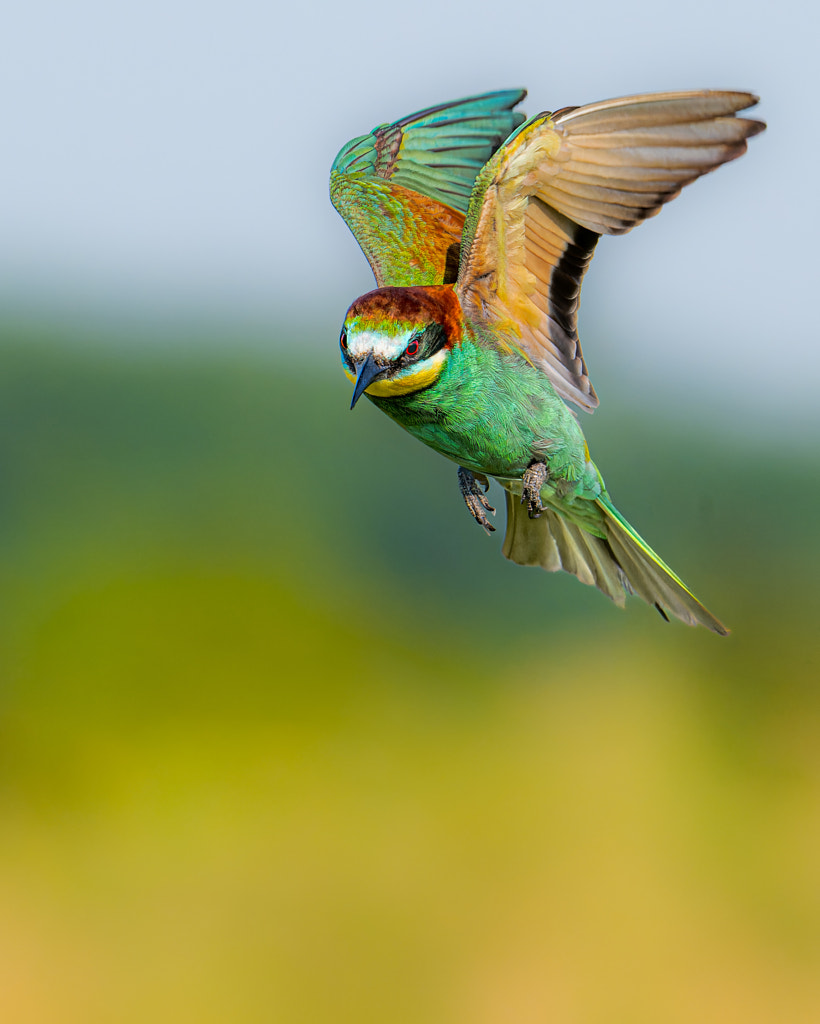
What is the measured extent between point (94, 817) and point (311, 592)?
4687 mm

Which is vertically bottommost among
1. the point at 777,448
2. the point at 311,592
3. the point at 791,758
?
the point at 791,758

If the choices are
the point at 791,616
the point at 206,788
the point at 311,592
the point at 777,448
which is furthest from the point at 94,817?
the point at 777,448

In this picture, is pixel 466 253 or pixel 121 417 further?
pixel 121 417

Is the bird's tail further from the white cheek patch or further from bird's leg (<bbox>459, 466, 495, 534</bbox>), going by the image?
the white cheek patch

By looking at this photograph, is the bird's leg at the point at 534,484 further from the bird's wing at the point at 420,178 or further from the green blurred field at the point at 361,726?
the green blurred field at the point at 361,726

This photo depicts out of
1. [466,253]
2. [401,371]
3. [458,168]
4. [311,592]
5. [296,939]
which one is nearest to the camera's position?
[401,371]

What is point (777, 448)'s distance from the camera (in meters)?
19.7

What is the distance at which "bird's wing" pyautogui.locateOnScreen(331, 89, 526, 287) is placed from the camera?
364 cm

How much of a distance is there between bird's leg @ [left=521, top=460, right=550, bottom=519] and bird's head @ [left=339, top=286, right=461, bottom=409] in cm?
52

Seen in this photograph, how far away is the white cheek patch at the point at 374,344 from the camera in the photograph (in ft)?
8.54

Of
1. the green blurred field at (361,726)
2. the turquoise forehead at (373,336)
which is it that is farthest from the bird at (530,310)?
the green blurred field at (361,726)

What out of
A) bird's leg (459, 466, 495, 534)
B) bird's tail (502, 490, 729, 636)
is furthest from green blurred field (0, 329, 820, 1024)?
bird's leg (459, 466, 495, 534)

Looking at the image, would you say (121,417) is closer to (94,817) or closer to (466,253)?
(94,817)

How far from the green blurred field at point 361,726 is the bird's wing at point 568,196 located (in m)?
11.2
